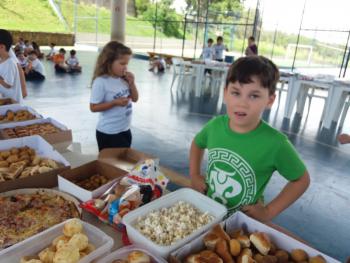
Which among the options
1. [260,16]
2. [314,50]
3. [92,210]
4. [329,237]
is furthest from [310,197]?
[314,50]

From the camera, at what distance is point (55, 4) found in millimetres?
24922

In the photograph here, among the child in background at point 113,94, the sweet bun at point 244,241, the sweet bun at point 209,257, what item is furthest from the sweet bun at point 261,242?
the child in background at point 113,94

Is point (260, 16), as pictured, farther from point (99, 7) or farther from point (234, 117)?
point (99, 7)

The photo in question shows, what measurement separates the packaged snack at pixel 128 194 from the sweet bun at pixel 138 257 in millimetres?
207

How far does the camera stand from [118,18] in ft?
52.4

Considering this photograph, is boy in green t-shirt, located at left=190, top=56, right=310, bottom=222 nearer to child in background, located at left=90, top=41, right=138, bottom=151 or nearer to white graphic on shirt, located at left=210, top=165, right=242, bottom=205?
white graphic on shirt, located at left=210, top=165, right=242, bottom=205

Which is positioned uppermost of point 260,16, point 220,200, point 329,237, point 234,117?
point 260,16

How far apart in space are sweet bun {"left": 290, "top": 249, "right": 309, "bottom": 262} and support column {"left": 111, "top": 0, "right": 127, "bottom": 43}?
16.3m

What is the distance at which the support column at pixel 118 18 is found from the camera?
15844 millimetres

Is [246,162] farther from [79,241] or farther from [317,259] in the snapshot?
[79,241]

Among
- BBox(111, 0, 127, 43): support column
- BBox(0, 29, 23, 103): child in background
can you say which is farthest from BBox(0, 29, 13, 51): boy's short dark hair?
BBox(111, 0, 127, 43): support column

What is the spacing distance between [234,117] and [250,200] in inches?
15.0

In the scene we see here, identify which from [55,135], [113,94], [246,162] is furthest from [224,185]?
[113,94]

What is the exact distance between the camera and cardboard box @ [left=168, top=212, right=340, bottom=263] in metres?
0.81
